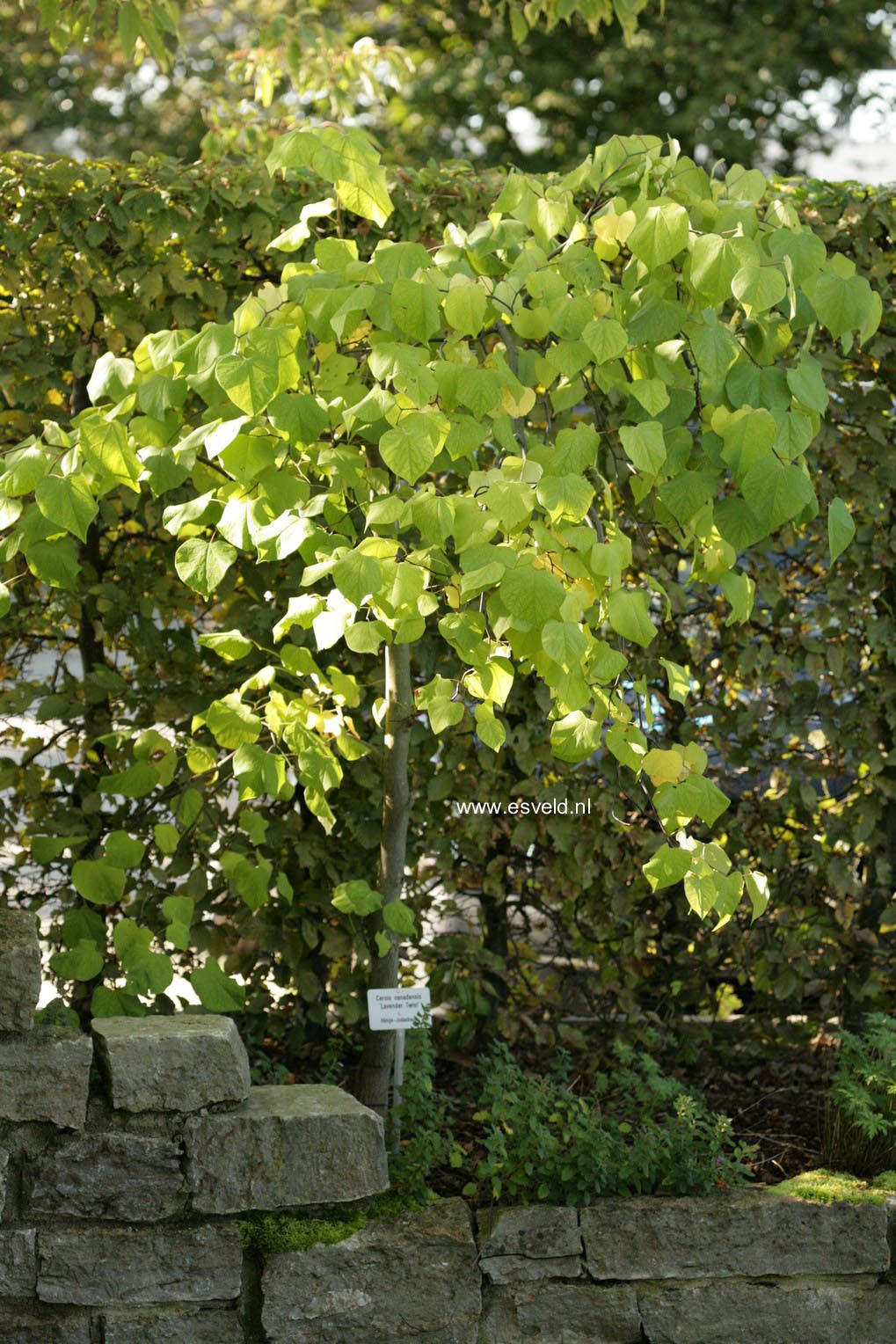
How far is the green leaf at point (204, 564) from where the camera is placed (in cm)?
219

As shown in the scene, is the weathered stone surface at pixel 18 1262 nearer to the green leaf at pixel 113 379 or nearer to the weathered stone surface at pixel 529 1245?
the weathered stone surface at pixel 529 1245

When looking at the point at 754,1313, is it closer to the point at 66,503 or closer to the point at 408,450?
the point at 408,450

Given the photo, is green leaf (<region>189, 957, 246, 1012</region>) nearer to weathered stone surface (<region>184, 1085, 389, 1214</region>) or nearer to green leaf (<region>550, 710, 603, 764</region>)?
weathered stone surface (<region>184, 1085, 389, 1214</region>)

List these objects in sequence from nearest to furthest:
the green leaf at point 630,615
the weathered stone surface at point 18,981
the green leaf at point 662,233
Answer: the green leaf at point 662,233 → the green leaf at point 630,615 → the weathered stone surface at point 18,981

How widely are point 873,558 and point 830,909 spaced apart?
36.2 inches

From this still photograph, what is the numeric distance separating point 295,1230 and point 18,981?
710mm

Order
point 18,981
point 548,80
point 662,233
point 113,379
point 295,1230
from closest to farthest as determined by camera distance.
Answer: point 662,233
point 113,379
point 18,981
point 295,1230
point 548,80

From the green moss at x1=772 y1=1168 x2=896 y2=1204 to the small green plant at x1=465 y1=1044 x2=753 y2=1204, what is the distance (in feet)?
0.38

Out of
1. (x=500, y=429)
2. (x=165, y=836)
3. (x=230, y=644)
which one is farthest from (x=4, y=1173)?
(x=500, y=429)

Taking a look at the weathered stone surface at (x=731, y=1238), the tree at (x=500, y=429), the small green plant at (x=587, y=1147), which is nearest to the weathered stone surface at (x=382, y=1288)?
the small green plant at (x=587, y=1147)

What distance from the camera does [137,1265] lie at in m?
2.52

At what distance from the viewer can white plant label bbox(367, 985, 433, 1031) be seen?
2773 millimetres

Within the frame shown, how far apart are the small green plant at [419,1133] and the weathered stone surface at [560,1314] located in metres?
0.26

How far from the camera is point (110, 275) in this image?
10.2 ft
